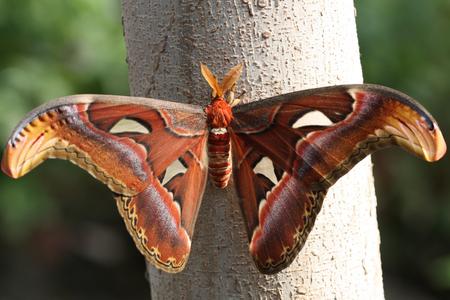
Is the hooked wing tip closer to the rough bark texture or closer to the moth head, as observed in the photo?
the rough bark texture

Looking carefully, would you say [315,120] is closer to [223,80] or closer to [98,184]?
[223,80]

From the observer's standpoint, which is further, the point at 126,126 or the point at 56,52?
the point at 56,52

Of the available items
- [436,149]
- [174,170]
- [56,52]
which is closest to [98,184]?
[56,52]

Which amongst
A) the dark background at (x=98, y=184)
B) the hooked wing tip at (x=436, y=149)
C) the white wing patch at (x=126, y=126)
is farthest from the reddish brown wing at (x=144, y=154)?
the dark background at (x=98, y=184)

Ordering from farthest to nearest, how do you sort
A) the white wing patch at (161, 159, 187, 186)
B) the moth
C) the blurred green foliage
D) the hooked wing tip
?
the blurred green foliage < the white wing patch at (161, 159, 187, 186) < the moth < the hooked wing tip

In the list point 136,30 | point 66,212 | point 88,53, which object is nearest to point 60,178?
point 66,212

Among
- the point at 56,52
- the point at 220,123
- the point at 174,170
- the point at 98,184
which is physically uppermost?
the point at 220,123

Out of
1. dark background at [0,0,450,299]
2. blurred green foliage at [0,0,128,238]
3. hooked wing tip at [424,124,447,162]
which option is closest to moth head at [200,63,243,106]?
hooked wing tip at [424,124,447,162]
